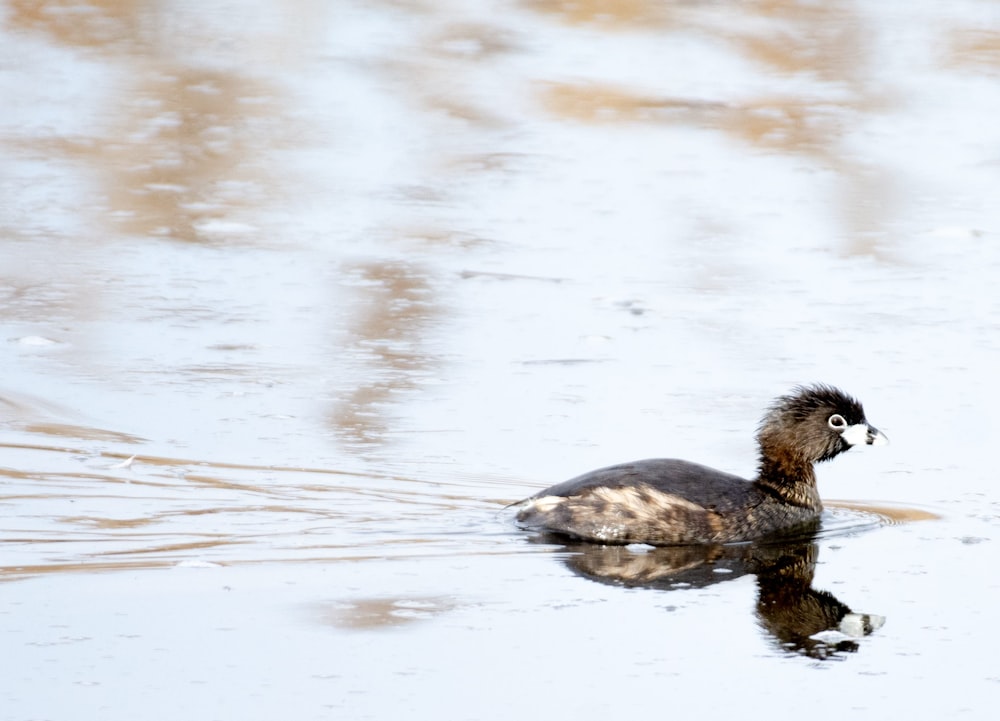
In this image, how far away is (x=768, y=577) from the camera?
23.7 ft

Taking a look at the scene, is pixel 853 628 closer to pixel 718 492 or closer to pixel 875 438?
pixel 718 492

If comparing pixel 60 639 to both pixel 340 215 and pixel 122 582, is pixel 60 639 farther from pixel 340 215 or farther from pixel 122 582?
pixel 340 215

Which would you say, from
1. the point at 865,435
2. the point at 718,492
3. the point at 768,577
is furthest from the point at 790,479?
the point at 768,577

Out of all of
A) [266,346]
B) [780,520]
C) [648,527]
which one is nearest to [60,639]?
[648,527]

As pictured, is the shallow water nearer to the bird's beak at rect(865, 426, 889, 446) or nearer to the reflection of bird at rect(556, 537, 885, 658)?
the reflection of bird at rect(556, 537, 885, 658)

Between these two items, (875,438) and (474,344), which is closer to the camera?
(875,438)

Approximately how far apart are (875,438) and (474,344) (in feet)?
9.00

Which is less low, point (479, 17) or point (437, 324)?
point (479, 17)

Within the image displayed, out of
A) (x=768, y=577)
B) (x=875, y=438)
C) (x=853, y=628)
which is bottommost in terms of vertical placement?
(x=768, y=577)

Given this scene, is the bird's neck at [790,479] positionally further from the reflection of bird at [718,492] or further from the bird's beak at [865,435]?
the bird's beak at [865,435]

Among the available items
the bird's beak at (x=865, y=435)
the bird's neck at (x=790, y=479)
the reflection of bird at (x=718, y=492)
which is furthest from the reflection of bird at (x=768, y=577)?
the bird's beak at (x=865, y=435)

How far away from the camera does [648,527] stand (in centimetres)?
781

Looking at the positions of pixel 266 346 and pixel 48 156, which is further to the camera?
pixel 48 156

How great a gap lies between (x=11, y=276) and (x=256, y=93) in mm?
5253
